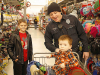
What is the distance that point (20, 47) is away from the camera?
225cm

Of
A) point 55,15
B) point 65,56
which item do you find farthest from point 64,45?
point 55,15

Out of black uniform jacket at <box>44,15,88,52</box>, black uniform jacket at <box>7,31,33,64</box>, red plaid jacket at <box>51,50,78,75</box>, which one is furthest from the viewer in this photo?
black uniform jacket at <box>7,31,33,64</box>

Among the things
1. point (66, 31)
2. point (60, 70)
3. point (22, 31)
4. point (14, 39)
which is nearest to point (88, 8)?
point (66, 31)

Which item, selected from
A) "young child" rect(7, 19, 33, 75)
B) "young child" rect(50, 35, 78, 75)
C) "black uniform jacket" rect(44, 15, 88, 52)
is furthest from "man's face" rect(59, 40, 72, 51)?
"young child" rect(7, 19, 33, 75)

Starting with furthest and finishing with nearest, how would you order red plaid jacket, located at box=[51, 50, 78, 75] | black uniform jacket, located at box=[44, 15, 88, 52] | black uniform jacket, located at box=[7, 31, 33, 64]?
1. black uniform jacket, located at box=[7, 31, 33, 64]
2. black uniform jacket, located at box=[44, 15, 88, 52]
3. red plaid jacket, located at box=[51, 50, 78, 75]

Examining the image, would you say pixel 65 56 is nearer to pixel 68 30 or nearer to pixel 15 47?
pixel 68 30

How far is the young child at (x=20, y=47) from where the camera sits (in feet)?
7.29

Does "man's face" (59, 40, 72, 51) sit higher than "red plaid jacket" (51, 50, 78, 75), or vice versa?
"man's face" (59, 40, 72, 51)

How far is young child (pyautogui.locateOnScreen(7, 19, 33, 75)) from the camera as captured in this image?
222cm

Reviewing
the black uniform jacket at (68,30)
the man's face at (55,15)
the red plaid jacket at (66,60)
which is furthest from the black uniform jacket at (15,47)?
the red plaid jacket at (66,60)

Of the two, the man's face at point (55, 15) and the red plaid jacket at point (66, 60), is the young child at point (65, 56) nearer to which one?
the red plaid jacket at point (66, 60)

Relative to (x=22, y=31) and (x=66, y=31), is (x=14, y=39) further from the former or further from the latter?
(x=66, y=31)

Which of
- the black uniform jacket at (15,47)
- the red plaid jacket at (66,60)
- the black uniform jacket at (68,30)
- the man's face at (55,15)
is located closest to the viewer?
the red plaid jacket at (66,60)

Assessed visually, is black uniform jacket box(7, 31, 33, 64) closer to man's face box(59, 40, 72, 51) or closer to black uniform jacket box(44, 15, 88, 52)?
black uniform jacket box(44, 15, 88, 52)
